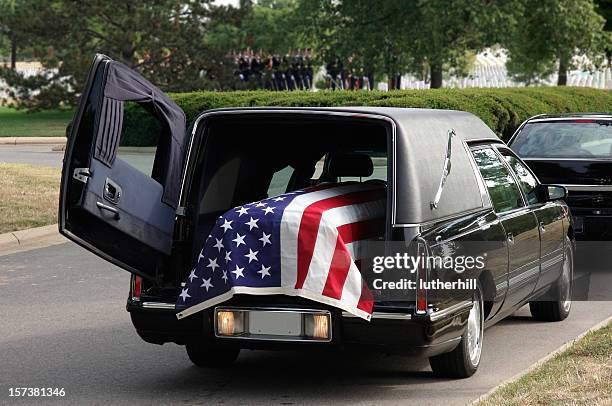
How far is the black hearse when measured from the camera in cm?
Result: 709

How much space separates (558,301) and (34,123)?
37.9 metres

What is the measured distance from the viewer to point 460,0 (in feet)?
127

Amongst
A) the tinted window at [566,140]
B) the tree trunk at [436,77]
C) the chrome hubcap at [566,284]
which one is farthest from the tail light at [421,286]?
the tree trunk at [436,77]

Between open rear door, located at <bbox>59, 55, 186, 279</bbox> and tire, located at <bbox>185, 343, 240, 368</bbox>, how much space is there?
2.73ft

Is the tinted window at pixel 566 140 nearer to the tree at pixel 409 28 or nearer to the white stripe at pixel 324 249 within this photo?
the white stripe at pixel 324 249

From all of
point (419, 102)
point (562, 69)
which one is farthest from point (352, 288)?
point (562, 69)

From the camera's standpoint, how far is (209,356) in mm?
8305

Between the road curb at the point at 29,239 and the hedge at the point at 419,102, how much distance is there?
7776 millimetres

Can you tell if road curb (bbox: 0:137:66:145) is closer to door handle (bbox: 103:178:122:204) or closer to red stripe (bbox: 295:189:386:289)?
door handle (bbox: 103:178:122:204)

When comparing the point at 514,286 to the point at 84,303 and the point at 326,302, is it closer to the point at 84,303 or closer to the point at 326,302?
the point at 326,302

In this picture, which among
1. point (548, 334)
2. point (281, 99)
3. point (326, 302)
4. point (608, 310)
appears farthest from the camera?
point (281, 99)

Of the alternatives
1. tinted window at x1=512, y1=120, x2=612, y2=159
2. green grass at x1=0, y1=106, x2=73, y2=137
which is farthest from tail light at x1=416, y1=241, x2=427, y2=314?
green grass at x1=0, y1=106, x2=73, y2=137

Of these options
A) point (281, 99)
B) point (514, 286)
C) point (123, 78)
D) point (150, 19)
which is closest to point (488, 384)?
point (514, 286)

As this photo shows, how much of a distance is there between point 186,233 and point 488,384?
2.09m
